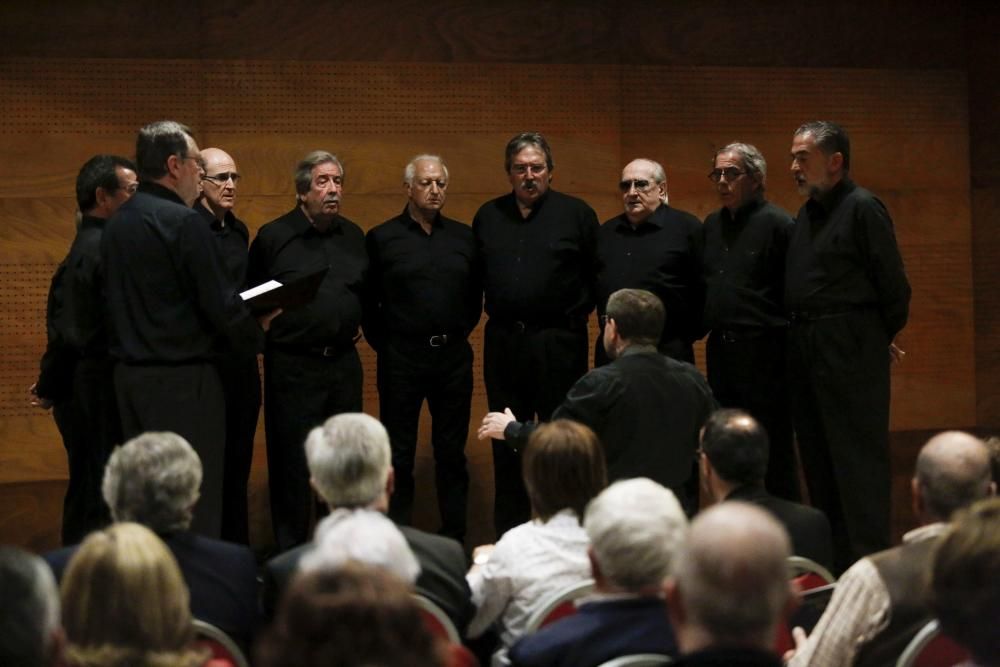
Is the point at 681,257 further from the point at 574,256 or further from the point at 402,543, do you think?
the point at 402,543

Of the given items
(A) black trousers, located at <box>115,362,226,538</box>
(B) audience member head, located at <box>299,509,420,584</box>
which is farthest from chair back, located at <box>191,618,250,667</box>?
(A) black trousers, located at <box>115,362,226,538</box>

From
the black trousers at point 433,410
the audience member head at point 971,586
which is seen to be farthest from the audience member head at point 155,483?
the black trousers at point 433,410

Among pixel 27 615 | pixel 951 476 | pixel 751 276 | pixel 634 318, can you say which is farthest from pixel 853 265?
pixel 27 615

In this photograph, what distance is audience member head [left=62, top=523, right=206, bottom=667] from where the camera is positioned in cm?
235

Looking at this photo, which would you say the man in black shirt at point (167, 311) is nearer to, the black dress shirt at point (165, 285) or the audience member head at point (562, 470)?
the black dress shirt at point (165, 285)

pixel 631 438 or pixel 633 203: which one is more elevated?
pixel 633 203

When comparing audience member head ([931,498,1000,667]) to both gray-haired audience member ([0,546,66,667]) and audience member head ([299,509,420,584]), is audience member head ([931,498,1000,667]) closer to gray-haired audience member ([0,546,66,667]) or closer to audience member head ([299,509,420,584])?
audience member head ([299,509,420,584])

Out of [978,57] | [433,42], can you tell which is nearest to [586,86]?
[433,42]

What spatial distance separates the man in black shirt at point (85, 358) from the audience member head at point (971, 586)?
11.4ft

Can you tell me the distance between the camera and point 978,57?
801 cm

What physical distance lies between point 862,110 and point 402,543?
5.57 metres

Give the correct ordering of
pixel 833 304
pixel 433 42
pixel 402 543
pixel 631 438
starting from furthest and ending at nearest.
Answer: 1. pixel 433 42
2. pixel 833 304
3. pixel 631 438
4. pixel 402 543

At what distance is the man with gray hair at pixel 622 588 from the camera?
2.62m

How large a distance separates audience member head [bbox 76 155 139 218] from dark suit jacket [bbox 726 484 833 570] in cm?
296
